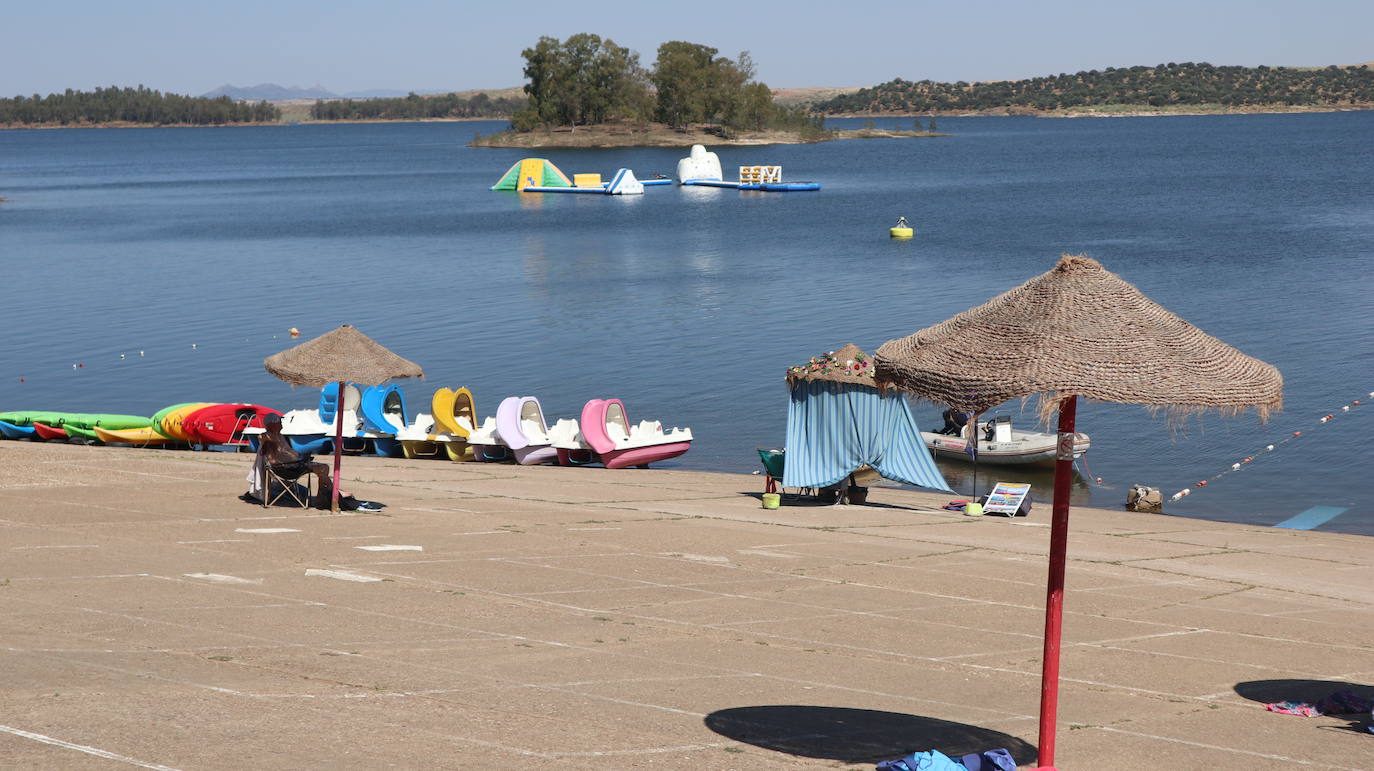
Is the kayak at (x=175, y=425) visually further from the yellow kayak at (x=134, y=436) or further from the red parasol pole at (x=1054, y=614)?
the red parasol pole at (x=1054, y=614)

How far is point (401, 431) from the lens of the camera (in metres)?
27.8

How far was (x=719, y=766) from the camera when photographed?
26.8ft

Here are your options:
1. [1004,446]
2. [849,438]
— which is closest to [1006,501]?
[849,438]

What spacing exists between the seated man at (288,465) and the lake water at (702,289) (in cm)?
1206

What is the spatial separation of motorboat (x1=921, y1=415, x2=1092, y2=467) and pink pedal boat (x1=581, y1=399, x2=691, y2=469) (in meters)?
5.47

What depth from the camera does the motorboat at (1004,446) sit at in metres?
27.9

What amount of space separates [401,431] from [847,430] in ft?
36.3

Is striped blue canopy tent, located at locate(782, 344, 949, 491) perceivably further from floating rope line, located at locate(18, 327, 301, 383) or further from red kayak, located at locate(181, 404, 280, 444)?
floating rope line, located at locate(18, 327, 301, 383)

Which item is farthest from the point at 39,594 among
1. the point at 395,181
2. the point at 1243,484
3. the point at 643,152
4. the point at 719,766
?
the point at 643,152

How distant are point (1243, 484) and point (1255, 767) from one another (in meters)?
19.2

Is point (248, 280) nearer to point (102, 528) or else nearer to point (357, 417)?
point (357, 417)

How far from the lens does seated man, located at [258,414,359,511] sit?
1711cm

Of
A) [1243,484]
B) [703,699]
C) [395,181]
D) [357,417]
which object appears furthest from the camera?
[395,181]

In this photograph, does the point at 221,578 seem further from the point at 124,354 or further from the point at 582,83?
the point at 582,83
